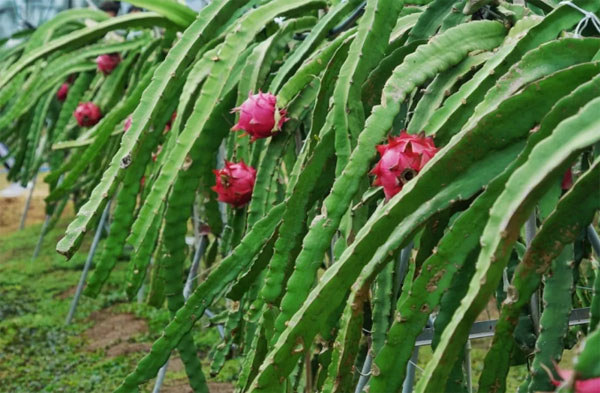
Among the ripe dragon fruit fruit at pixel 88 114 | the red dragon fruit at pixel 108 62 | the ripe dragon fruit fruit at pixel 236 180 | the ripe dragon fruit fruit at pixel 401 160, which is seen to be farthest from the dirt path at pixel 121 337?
the ripe dragon fruit fruit at pixel 401 160

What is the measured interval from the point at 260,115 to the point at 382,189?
36cm

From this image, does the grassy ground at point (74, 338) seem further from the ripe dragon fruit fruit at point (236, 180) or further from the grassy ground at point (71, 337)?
the ripe dragon fruit fruit at point (236, 180)

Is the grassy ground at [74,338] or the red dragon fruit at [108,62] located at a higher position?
the red dragon fruit at [108,62]

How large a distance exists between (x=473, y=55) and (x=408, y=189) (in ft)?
1.22

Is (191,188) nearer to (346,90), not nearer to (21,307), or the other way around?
(346,90)

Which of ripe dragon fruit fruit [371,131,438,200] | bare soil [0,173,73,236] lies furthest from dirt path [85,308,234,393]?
bare soil [0,173,73,236]

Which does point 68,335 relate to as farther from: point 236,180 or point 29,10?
point 29,10

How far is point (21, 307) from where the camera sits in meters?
3.72

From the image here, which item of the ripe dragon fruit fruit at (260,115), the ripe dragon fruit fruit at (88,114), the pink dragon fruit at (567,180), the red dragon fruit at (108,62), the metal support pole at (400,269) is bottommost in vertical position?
the ripe dragon fruit fruit at (88,114)

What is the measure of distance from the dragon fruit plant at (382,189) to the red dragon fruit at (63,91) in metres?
1.54

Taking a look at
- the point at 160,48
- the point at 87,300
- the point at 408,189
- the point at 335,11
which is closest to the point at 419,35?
the point at 335,11

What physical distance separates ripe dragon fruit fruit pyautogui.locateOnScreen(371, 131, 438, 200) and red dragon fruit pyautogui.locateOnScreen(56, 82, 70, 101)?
102 inches

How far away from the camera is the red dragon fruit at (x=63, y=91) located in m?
3.27

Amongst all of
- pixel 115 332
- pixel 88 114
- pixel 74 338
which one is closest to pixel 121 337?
pixel 115 332
